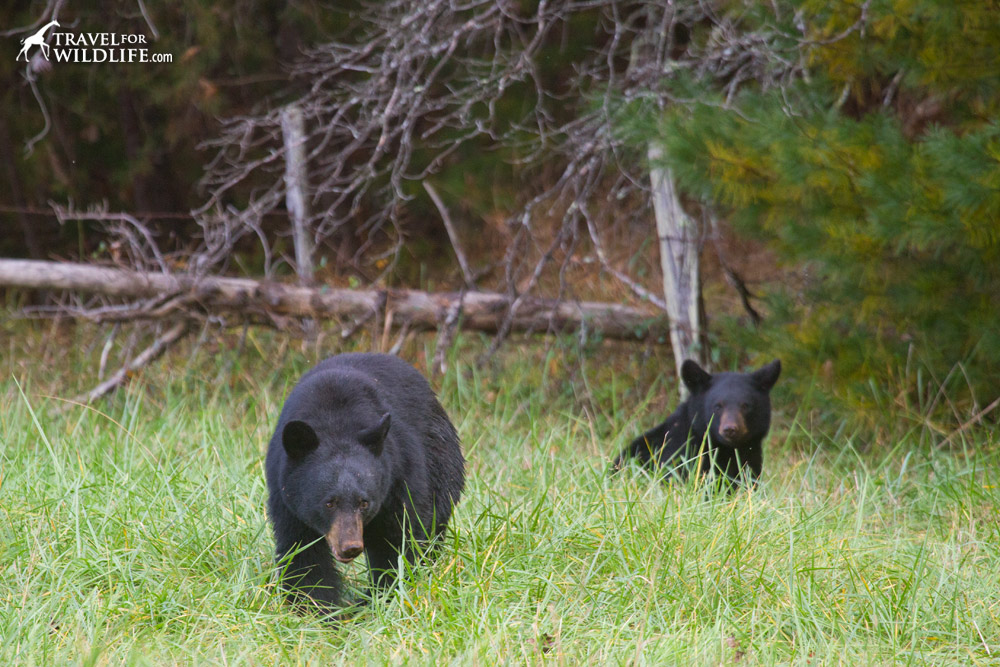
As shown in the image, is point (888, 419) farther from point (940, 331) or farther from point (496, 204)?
point (496, 204)

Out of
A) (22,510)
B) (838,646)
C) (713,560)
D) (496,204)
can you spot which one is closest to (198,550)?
(22,510)

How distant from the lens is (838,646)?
3.01 metres

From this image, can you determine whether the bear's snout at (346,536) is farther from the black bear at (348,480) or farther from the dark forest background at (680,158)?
the dark forest background at (680,158)

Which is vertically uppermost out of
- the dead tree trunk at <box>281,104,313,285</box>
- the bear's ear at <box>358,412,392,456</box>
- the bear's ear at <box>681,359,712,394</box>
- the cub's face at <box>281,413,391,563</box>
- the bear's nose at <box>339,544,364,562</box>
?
the dead tree trunk at <box>281,104,313,285</box>

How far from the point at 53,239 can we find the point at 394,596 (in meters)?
8.03

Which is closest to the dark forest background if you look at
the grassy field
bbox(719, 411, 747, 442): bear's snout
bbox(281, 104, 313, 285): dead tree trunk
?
bbox(281, 104, 313, 285): dead tree trunk

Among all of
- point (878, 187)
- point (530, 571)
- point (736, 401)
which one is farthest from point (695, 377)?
point (530, 571)

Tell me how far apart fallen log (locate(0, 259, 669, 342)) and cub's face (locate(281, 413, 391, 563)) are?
347 centimetres

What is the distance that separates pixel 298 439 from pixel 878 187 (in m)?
3.00

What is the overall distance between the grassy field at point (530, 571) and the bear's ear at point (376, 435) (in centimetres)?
44

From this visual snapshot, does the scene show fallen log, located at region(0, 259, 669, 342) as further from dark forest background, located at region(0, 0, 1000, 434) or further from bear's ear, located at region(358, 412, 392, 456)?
bear's ear, located at region(358, 412, 392, 456)

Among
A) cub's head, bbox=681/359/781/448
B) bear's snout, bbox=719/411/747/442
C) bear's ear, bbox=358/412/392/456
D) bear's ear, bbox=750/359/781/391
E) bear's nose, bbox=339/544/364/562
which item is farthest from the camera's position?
bear's ear, bbox=750/359/781/391

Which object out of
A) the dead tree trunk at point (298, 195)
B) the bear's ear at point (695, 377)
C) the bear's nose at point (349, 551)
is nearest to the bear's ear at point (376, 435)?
the bear's nose at point (349, 551)

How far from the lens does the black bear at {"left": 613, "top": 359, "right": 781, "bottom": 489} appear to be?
191 inches
